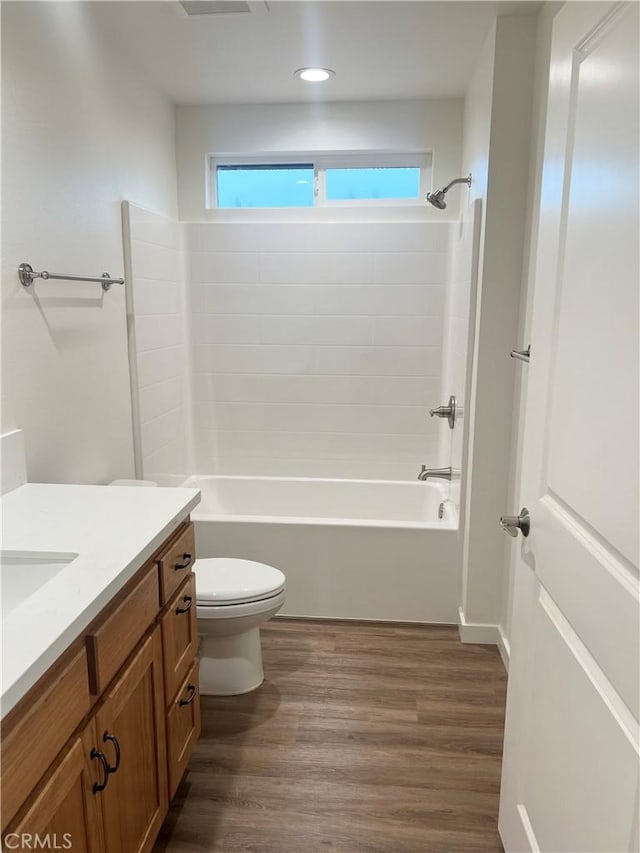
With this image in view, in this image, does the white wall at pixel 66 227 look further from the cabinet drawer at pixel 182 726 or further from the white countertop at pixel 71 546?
the cabinet drawer at pixel 182 726

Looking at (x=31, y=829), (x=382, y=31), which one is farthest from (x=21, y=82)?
(x=31, y=829)

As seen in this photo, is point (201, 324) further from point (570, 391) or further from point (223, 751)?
point (570, 391)

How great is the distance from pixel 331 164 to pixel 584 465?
275 cm

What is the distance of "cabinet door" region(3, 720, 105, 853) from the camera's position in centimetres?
92

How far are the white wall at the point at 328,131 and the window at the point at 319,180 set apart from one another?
10 cm

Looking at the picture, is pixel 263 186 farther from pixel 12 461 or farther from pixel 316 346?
pixel 12 461

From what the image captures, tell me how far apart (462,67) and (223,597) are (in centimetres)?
241

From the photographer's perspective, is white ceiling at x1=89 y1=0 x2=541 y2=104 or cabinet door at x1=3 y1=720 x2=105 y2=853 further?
white ceiling at x1=89 y1=0 x2=541 y2=104

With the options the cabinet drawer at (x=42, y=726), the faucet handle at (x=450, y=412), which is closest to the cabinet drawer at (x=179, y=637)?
the cabinet drawer at (x=42, y=726)

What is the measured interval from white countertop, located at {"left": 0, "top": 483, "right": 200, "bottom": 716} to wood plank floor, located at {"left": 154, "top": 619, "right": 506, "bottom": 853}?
899 mm

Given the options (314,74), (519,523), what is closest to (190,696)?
(519,523)

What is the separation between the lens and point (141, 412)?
279 centimetres

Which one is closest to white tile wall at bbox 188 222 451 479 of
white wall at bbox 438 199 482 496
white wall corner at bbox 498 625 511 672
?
white wall at bbox 438 199 482 496

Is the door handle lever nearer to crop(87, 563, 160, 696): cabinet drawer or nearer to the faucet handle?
crop(87, 563, 160, 696): cabinet drawer
